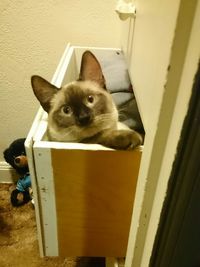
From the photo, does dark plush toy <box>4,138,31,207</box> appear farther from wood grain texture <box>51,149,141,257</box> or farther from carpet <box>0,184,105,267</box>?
wood grain texture <box>51,149,141,257</box>

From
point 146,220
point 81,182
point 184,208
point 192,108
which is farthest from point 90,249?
point 192,108

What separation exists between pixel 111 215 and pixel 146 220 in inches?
8.8

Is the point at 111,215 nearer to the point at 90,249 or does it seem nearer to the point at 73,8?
the point at 90,249

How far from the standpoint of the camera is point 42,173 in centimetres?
64

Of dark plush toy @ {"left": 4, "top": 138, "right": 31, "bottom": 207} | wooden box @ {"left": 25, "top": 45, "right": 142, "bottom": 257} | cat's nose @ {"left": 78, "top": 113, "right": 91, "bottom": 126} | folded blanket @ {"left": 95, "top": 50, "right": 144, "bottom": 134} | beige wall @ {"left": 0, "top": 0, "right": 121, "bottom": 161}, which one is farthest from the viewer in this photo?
dark plush toy @ {"left": 4, "top": 138, "right": 31, "bottom": 207}

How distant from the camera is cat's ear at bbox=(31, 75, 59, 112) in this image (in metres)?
0.79

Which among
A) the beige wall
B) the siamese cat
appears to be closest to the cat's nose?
the siamese cat

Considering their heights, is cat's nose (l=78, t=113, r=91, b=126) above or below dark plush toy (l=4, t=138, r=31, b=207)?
above

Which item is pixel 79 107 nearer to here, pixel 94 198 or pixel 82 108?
pixel 82 108

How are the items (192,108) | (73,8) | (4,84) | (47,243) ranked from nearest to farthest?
(192,108), (47,243), (73,8), (4,84)

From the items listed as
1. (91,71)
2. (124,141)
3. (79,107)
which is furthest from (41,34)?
(124,141)

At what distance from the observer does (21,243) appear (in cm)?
124

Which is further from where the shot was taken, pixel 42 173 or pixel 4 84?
pixel 4 84

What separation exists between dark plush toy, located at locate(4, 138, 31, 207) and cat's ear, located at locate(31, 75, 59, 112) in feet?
1.77
